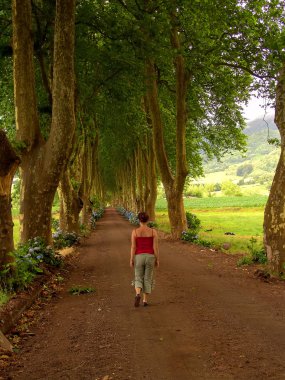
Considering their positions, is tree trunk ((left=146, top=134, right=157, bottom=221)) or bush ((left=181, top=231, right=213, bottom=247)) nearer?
bush ((left=181, top=231, right=213, bottom=247))

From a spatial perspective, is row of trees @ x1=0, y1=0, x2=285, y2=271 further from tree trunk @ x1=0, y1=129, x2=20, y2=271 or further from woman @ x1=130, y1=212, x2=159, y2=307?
woman @ x1=130, y1=212, x2=159, y2=307

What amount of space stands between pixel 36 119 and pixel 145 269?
6.74m

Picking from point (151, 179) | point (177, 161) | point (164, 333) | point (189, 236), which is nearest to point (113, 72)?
point (177, 161)

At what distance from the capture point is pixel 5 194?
30.0 ft

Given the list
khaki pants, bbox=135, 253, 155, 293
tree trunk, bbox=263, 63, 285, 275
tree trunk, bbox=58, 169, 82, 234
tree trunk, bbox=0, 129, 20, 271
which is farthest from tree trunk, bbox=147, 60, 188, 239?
khaki pants, bbox=135, 253, 155, 293

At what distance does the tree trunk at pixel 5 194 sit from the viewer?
896 cm

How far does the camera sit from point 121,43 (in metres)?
16.2

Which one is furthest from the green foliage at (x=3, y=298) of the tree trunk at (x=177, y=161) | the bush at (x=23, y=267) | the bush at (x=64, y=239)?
the tree trunk at (x=177, y=161)

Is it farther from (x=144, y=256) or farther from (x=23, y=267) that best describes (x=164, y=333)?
(x=23, y=267)

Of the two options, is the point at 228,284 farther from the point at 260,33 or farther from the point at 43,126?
the point at 43,126

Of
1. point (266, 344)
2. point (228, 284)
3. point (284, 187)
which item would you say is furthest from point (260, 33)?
point (266, 344)

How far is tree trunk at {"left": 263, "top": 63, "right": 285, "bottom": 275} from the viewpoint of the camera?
453 inches

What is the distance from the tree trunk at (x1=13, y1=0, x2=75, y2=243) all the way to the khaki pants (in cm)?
515

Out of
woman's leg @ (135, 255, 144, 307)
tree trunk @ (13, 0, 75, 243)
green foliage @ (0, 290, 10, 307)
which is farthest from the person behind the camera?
tree trunk @ (13, 0, 75, 243)
